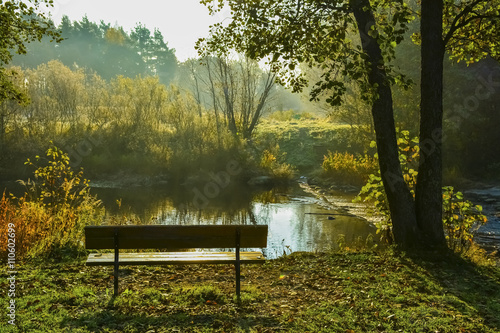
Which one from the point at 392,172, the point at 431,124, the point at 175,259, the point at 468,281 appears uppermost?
the point at 431,124

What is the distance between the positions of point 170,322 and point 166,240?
47.6 inches

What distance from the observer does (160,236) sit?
18.1 ft

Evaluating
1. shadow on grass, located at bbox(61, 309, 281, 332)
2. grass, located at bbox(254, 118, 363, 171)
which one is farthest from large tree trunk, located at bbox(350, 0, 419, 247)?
grass, located at bbox(254, 118, 363, 171)

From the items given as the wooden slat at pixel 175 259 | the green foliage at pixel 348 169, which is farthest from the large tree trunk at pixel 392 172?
the green foliage at pixel 348 169

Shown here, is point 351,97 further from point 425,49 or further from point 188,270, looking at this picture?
point 188,270

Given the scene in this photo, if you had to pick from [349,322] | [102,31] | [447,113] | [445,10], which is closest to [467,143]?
[447,113]

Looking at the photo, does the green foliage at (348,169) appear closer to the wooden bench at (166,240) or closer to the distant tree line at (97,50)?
the wooden bench at (166,240)

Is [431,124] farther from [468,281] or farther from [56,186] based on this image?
[56,186]

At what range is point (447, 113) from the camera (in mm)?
22859

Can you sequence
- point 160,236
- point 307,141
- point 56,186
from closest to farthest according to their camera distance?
point 160,236
point 56,186
point 307,141

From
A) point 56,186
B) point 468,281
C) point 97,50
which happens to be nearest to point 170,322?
point 468,281

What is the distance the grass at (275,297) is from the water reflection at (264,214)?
9.97ft

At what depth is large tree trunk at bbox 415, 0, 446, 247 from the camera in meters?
7.19

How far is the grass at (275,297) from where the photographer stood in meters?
4.48
